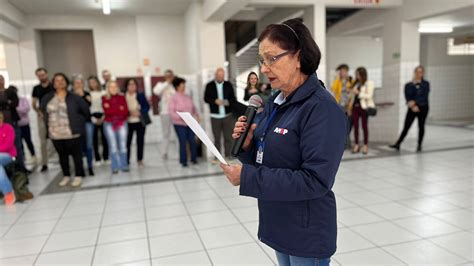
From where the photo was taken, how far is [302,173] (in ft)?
3.59

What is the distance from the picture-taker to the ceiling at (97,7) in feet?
20.7

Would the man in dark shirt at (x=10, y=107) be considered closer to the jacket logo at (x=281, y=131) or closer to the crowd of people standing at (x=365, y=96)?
the jacket logo at (x=281, y=131)

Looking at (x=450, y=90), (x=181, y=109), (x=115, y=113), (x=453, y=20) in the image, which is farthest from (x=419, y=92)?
(x=115, y=113)

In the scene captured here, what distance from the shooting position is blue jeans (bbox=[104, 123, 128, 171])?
5.35m

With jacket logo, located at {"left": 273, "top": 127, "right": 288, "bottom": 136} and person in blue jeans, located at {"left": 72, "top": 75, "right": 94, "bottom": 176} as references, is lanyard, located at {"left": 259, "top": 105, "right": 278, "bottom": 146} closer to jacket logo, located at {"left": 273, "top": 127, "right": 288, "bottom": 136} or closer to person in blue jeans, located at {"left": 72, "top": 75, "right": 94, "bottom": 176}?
jacket logo, located at {"left": 273, "top": 127, "right": 288, "bottom": 136}

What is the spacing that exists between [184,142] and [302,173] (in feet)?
15.4

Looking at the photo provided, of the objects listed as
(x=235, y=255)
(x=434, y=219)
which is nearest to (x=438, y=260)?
(x=434, y=219)

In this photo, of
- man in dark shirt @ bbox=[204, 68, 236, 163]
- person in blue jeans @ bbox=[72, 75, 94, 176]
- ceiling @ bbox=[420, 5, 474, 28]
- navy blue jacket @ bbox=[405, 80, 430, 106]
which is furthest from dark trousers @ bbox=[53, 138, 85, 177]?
ceiling @ bbox=[420, 5, 474, 28]

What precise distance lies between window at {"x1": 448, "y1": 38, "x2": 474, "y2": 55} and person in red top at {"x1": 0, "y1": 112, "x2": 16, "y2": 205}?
1089 centimetres

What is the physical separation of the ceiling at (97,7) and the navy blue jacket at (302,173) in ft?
19.3

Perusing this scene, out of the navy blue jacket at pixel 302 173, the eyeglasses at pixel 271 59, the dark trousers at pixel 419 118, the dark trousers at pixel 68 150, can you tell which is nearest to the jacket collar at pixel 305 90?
the navy blue jacket at pixel 302 173

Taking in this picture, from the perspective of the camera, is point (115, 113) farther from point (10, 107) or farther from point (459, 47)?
point (459, 47)

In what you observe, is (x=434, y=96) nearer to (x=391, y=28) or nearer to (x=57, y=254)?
(x=391, y=28)

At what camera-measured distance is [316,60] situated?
1171mm
